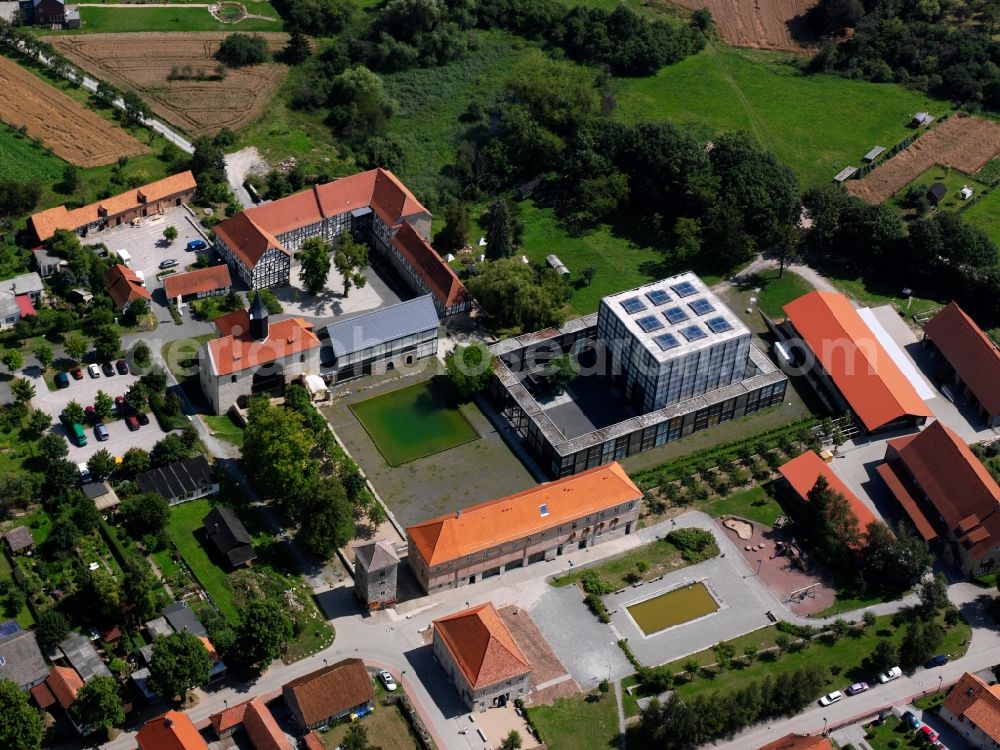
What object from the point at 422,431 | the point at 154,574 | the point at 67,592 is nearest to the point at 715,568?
the point at 422,431

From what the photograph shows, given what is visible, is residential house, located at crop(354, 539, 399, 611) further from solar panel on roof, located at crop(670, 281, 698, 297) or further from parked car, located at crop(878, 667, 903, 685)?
solar panel on roof, located at crop(670, 281, 698, 297)

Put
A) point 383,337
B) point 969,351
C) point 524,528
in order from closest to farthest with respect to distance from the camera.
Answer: point 524,528 < point 383,337 < point 969,351

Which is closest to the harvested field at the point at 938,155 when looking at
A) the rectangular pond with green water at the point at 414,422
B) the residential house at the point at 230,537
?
the rectangular pond with green water at the point at 414,422

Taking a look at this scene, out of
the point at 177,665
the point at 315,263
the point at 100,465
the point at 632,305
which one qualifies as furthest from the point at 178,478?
the point at 632,305

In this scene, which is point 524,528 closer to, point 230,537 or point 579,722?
point 579,722

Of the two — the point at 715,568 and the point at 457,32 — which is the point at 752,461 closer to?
the point at 715,568

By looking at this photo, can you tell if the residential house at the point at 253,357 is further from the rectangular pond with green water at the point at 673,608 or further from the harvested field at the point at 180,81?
the harvested field at the point at 180,81

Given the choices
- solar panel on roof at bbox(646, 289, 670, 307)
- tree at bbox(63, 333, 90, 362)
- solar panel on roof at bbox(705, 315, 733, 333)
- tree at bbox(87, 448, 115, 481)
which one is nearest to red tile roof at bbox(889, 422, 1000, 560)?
solar panel on roof at bbox(705, 315, 733, 333)
